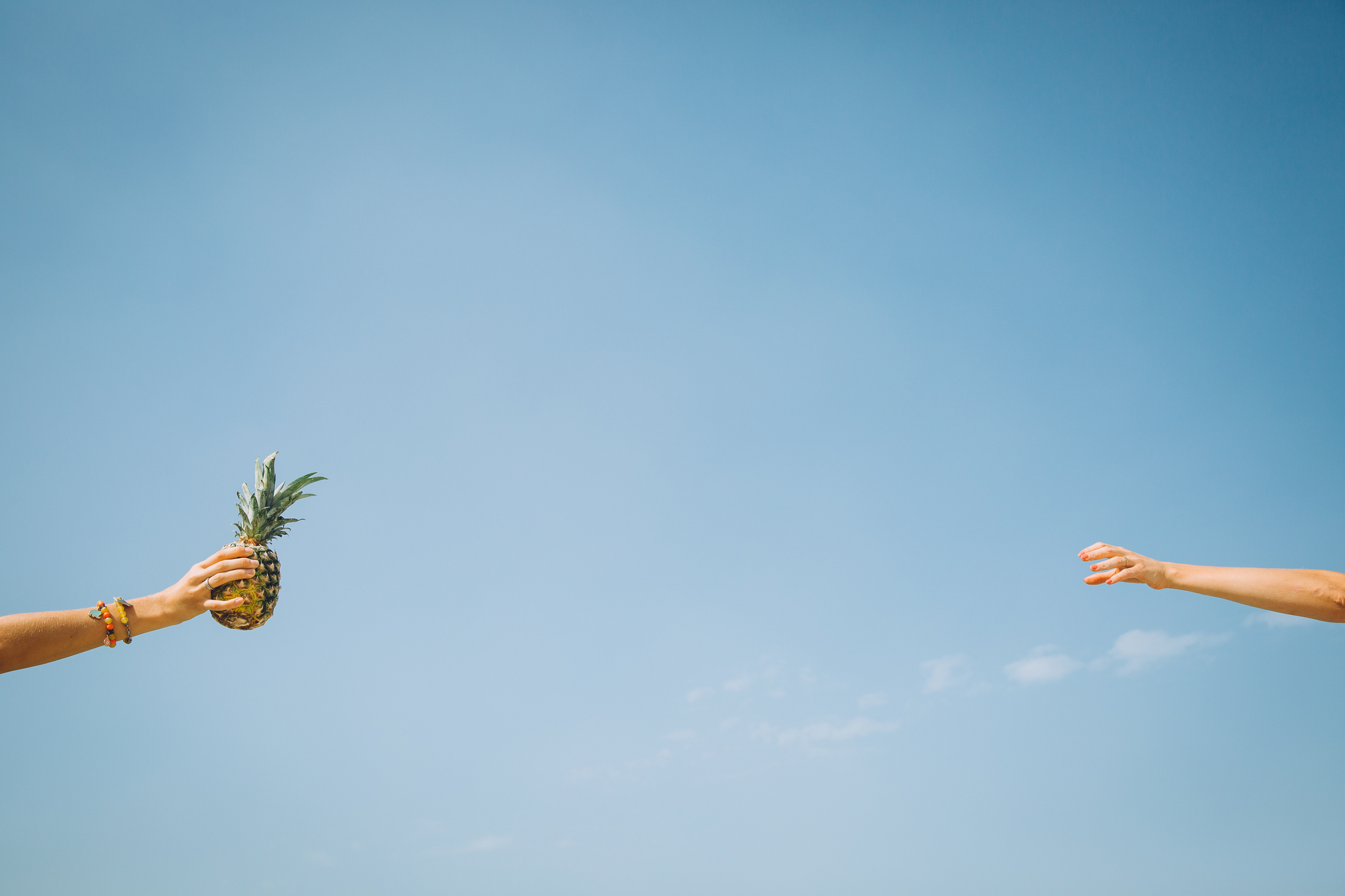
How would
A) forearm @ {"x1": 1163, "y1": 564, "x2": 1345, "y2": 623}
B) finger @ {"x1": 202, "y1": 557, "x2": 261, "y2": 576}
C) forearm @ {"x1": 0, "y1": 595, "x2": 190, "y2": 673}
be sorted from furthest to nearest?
finger @ {"x1": 202, "y1": 557, "x2": 261, "y2": 576} < forearm @ {"x1": 1163, "y1": 564, "x2": 1345, "y2": 623} < forearm @ {"x1": 0, "y1": 595, "x2": 190, "y2": 673}

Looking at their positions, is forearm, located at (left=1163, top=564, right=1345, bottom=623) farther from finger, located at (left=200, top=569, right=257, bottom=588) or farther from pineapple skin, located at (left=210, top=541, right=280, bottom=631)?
pineapple skin, located at (left=210, top=541, right=280, bottom=631)

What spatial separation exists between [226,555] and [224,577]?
0.65 feet

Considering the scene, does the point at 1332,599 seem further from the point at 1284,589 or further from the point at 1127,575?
the point at 1127,575

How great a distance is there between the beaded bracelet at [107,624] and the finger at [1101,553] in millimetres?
7233

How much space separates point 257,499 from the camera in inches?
306

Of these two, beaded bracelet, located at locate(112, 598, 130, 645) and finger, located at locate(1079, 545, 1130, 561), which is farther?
finger, located at locate(1079, 545, 1130, 561)

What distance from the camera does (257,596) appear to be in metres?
6.48

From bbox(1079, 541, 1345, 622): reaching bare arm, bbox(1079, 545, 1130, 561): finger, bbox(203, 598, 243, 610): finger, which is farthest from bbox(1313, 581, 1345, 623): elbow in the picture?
bbox(203, 598, 243, 610): finger

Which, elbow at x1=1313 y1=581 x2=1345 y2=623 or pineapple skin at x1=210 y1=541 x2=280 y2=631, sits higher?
pineapple skin at x1=210 y1=541 x2=280 y2=631

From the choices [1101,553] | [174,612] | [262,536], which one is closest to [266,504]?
[262,536]

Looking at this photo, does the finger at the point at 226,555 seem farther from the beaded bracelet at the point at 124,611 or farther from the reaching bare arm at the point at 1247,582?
the reaching bare arm at the point at 1247,582

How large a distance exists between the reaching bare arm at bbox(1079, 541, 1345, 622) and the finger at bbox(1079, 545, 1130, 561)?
12mm

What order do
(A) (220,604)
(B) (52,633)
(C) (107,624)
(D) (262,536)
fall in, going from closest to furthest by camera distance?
1. (B) (52,633)
2. (C) (107,624)
3. (A) (220,604)
4. (D) (262,536)

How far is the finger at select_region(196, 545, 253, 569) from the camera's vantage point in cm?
530
